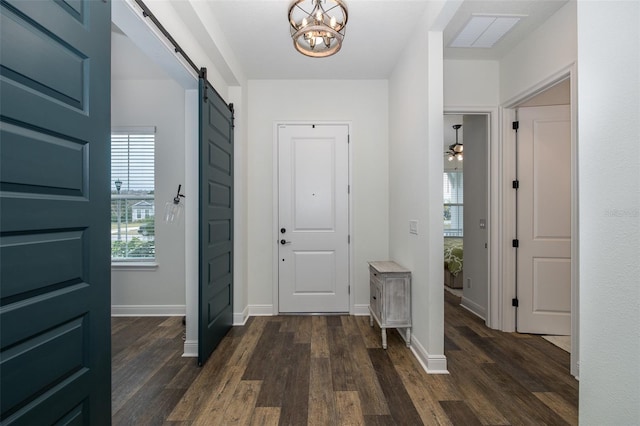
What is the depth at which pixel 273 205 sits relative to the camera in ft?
12.1

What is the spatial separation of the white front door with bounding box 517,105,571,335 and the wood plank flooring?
362mm

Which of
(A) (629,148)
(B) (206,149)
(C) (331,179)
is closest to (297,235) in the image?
(C) (331,179)

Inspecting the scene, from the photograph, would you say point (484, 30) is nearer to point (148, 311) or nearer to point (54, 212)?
point (54, 212)

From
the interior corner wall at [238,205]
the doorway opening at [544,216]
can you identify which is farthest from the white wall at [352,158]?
the doorway opening at [544,216]

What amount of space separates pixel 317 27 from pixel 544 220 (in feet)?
9.94

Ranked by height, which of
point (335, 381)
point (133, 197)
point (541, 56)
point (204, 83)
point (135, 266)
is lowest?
point (335, 381)

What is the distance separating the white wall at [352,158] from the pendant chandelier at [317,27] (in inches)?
49.4

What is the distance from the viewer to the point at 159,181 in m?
3.63

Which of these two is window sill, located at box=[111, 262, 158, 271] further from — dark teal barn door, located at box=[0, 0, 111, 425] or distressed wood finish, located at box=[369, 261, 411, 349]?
distressed wood finish, located at box=[369, 261, 411, 349]

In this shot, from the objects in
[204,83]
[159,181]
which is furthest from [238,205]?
[204,83]

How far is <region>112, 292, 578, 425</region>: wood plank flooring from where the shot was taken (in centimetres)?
183

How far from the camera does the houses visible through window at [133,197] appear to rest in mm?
3664

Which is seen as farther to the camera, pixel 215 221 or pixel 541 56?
pixel 215 221

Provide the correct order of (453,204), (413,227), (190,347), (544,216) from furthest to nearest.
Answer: (453,204) < (544,216) < (413,227) < (190,347)
